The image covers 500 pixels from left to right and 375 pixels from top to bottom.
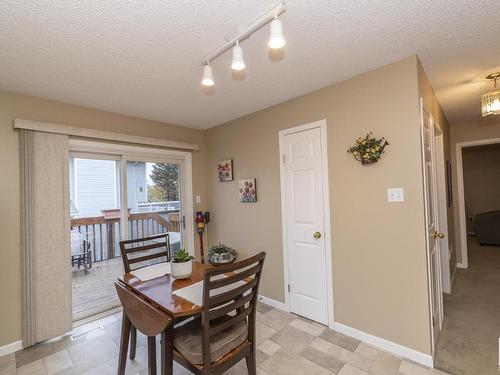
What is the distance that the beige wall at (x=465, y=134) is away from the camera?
3793mm

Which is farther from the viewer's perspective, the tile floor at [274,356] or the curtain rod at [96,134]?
the curtain rod at [96,134]

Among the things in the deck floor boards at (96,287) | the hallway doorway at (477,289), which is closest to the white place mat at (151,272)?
the deck floor boards at (96,287)

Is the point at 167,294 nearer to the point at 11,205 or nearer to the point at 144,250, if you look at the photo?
the point at 144,250

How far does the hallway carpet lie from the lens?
184cm

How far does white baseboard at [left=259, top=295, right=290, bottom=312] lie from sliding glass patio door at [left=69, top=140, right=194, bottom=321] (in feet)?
5.32

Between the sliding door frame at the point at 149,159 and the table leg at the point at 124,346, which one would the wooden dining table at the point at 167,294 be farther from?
the sliding door frame at the point at 149,159

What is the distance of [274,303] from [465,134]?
411 centimetres

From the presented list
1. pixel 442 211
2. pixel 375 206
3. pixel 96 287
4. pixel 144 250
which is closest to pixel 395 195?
pixel 375 206

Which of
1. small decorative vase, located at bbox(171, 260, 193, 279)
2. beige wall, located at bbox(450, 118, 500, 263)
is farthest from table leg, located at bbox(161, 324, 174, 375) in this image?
beige wall, located at bbox(450, 118, 500, 263)

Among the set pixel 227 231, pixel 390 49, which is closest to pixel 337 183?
pixel 390 49

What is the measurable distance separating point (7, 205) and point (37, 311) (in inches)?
40.7

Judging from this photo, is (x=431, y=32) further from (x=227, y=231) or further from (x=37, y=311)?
(x=37, y=311)

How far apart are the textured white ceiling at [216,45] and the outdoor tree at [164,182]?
105 centimetres

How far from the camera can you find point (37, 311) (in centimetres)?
231
